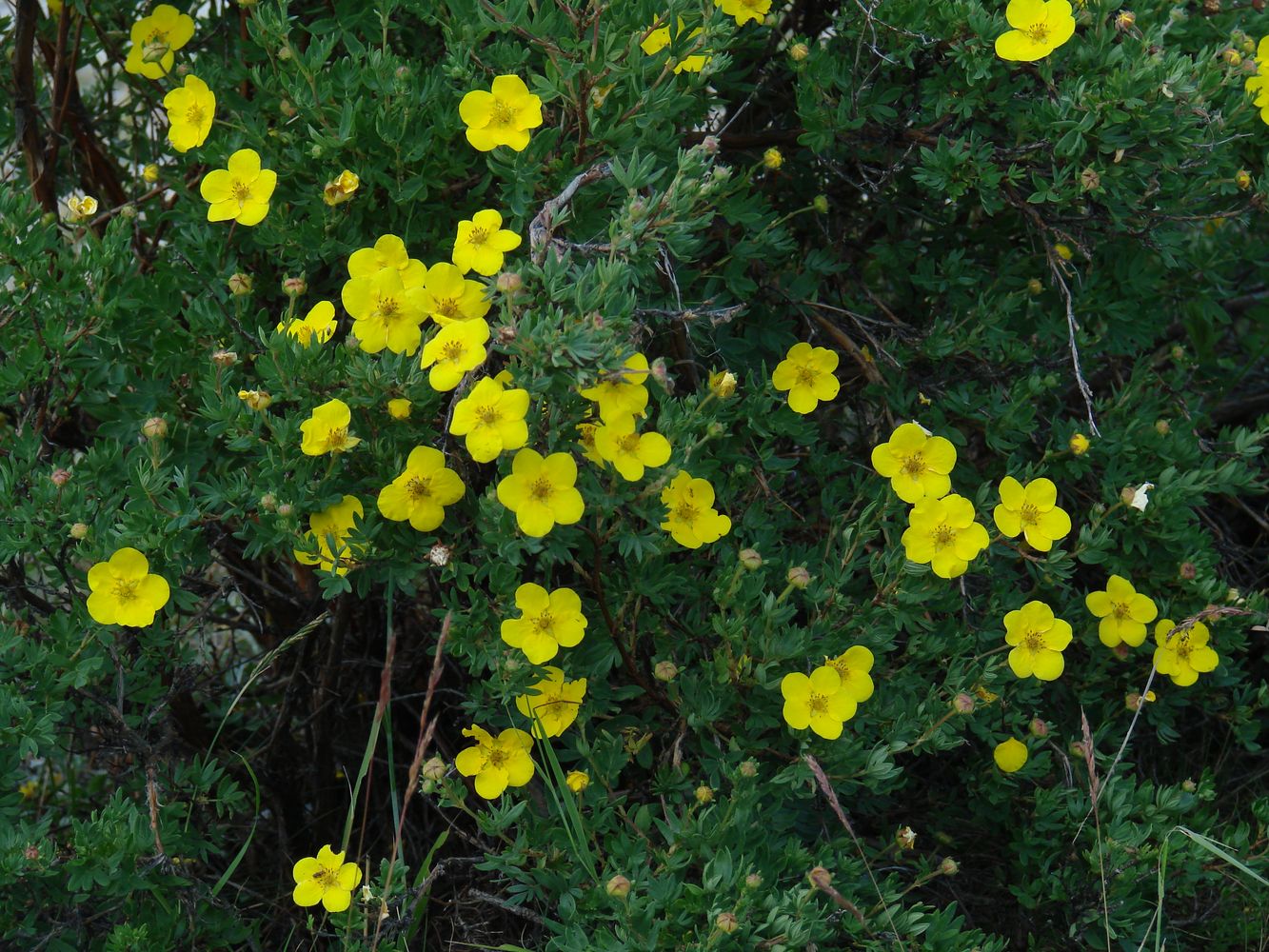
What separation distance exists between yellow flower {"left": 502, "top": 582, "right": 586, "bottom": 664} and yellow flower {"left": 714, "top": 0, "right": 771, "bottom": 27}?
40.0 inches

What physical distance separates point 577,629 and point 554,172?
0.74m

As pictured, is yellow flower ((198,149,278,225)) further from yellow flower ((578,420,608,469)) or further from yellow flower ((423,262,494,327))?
yellow flower ((578,420,608,469))

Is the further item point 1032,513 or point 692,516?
point 1032,513

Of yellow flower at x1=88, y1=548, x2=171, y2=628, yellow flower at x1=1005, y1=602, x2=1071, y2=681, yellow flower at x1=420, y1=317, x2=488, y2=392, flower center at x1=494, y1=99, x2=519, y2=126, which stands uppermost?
flower center at x1=494, y1=99, x2=519, y2=126

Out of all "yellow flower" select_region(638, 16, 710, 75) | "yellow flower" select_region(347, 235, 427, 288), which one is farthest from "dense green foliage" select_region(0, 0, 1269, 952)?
"yellow flower" select_region(347, 235, 427, 288)

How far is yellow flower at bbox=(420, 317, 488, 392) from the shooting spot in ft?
5.49

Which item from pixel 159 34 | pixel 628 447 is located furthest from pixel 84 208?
pixel 628 447

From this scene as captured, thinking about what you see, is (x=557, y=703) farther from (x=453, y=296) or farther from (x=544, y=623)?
(x=453, y=296)

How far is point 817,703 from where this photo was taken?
1.94 meters

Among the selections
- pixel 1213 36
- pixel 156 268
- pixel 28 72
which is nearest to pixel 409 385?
pixel 156 268

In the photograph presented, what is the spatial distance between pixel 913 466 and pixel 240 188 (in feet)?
3.93

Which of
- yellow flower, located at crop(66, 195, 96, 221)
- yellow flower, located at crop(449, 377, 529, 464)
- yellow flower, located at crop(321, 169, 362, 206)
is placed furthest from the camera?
yellow flower, located at crop(66, 195, 96, 221)

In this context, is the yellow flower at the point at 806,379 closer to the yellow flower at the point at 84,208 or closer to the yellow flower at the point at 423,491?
the yellow flower at the point at 423,491

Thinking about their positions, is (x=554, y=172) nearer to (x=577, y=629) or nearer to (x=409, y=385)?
(x=409, y=385)
